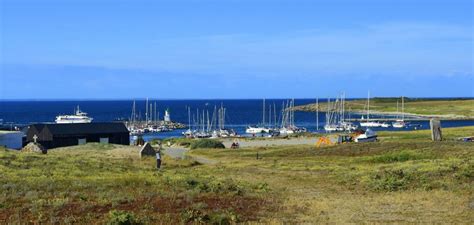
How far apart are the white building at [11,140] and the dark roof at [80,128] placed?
6.72 ft

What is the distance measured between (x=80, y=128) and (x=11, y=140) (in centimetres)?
699

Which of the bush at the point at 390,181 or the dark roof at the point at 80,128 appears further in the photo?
the dark roof at the point at 80,128

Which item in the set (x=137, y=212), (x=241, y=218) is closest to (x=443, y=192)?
(x=241, y=218)

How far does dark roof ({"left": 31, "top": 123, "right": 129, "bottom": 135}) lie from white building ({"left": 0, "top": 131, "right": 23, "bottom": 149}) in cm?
205

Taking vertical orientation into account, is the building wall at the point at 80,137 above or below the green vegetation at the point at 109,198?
below

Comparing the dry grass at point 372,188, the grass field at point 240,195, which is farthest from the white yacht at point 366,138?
the grass field at point 240,195

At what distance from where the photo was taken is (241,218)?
17906 mm

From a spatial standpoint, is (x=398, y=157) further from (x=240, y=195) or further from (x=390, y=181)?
(x=240, y=195)

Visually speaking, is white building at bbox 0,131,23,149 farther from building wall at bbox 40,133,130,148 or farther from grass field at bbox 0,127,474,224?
grass field at bbox 0,127,474,224

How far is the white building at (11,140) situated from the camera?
6475cm

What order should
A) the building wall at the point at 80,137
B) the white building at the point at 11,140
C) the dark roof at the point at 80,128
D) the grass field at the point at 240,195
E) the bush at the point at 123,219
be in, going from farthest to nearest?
1. the dark roof at the point at 80,128
2. the building wall at the point at 80,137
3. the white building at the point at 11,140
4. the grass field at the point at 240,195
5. the bush at the point at 123,219

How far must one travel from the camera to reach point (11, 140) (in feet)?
215

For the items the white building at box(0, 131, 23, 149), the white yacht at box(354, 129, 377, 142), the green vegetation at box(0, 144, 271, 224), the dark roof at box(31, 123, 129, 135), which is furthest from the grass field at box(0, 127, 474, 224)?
the white yacht at box(354, 129, 377, 142)

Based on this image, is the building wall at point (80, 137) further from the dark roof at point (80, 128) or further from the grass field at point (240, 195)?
the grass field at point (240, 195)
